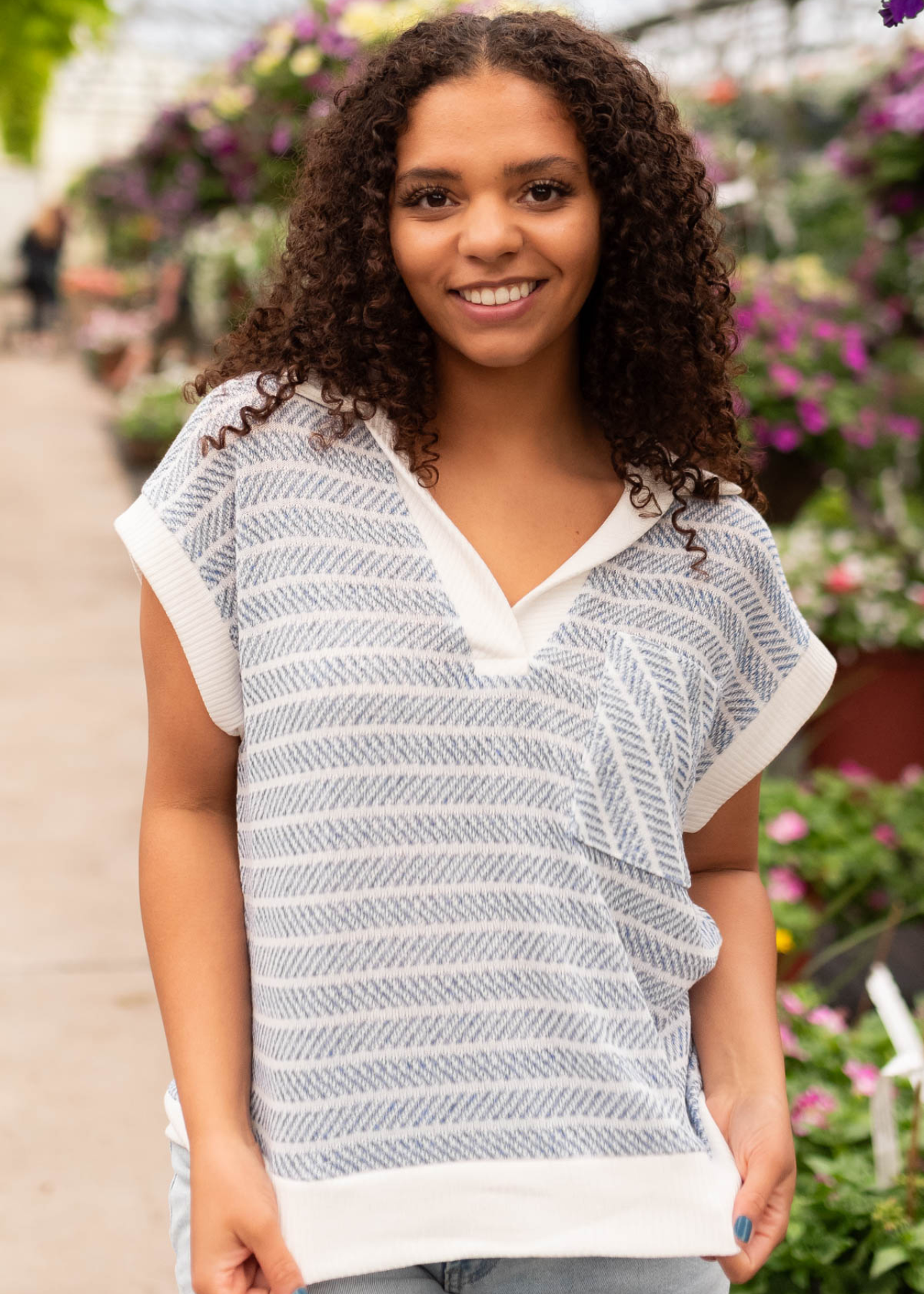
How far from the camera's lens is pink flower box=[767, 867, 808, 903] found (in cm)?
297

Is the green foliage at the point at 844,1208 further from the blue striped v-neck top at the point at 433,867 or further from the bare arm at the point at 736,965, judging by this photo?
the blue striped v-neck top at the point at 433,867

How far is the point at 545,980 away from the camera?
1091mm

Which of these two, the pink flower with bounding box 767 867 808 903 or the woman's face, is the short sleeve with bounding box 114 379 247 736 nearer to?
the woman's face

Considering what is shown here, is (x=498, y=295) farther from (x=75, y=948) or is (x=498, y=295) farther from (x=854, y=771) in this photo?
(x=854, y=771)

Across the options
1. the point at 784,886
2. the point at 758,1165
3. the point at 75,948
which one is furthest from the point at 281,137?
the point at 758,1165

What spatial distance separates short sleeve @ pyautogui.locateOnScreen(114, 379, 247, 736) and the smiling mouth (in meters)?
0.22

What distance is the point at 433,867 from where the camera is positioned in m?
1.09

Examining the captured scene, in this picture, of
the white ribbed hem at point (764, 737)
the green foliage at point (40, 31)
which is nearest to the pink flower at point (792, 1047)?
the white ribbed hem at point (764, 737)

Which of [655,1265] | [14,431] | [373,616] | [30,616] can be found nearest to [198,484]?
[373,616]

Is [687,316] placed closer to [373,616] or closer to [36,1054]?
[373,616]

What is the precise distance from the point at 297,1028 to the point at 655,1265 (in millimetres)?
349

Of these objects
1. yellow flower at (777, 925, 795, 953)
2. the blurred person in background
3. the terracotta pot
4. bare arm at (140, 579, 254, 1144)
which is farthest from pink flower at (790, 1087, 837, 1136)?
the blurred person in background

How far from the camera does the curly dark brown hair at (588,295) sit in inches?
47.4

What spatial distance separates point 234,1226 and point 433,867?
30 centimetres
